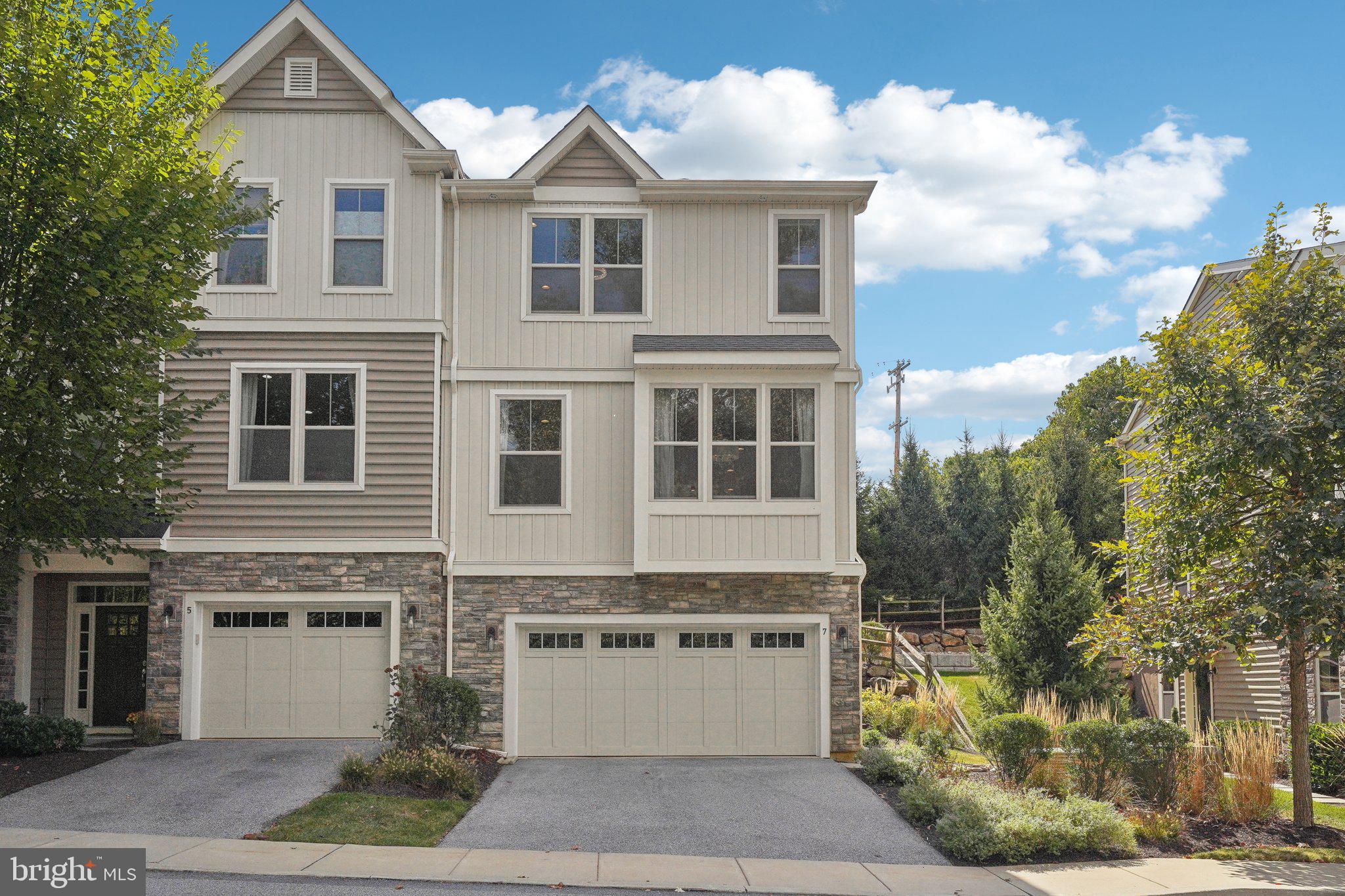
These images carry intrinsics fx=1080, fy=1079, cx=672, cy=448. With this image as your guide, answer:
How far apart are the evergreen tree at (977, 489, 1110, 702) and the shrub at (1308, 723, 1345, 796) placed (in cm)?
496

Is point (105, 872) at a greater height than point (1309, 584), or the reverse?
point (1309, 584)

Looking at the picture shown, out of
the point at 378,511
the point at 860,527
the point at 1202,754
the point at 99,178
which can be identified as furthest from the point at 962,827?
the point at 860,527

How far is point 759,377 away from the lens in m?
15.5

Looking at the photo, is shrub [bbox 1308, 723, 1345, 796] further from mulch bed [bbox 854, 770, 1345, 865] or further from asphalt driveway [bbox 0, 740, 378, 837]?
asphalt driveway [bbox 0, 740, 378, 837]

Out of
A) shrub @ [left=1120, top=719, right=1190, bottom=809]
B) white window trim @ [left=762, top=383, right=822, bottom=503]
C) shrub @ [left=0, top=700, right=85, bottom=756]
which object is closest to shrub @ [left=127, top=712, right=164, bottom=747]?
shrub @ [left=0, top=700, right=85, bottom=756]

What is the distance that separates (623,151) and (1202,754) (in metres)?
11.2

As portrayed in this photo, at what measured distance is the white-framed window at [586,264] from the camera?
16.1 metres

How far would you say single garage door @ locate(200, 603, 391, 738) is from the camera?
49.4ft

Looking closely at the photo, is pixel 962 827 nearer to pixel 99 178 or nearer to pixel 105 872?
pixel 105 872

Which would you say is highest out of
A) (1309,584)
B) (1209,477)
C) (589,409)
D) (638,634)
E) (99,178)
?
(99,178)

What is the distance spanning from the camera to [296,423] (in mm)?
15305

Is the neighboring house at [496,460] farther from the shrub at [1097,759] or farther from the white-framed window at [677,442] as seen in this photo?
the shrub at [1097,759]

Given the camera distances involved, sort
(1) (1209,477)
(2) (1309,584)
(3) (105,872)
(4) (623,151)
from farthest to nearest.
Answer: (4) (623,151) → (1) (1209,477) → (2) (1309,584) → (3) (105,872)

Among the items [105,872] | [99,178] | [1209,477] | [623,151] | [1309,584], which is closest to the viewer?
[105,872]
